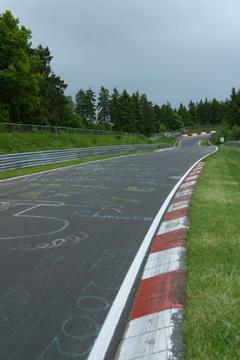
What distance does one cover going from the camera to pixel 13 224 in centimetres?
870

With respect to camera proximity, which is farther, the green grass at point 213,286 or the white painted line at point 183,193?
the white painted line at point 183,193

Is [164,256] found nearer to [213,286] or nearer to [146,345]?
[213,286]

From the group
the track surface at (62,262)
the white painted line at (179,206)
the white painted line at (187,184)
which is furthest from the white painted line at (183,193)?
the white painted line at (179,206)

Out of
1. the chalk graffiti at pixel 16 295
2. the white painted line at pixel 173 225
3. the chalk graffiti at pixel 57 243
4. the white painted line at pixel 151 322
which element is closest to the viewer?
the white painted line at pixel 151 322

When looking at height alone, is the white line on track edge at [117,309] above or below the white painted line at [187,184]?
above

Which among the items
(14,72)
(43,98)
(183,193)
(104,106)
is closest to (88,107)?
(104,106)

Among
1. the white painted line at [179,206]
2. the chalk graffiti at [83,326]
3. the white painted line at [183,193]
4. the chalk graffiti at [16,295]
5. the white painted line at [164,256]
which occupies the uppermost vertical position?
the chalk graffiti at [16,295]

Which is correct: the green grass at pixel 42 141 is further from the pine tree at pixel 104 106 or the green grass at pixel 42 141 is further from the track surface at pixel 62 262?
the pine tree at pixel 104 106

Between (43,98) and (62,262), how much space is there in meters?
61.7

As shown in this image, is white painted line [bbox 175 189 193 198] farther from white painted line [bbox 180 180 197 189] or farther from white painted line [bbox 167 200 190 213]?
white painted line [bbox 167 200 190 213]

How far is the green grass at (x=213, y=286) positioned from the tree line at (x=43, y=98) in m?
44.4

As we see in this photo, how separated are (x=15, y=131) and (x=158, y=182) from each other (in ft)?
82.8

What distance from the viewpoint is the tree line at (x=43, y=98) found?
5056 centimetres

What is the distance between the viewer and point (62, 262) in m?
6.28
